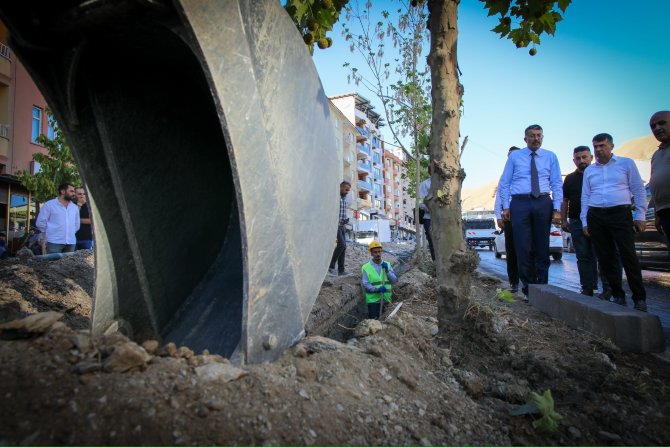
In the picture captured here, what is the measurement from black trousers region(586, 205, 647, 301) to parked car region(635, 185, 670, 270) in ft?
10.2

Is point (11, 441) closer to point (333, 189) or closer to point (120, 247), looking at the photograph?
point (120, 247)

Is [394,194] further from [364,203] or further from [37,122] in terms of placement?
[37,122]

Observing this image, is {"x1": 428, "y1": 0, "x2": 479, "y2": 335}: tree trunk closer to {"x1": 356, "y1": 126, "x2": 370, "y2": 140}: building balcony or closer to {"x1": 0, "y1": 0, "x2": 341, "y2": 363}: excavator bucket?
{"x1": 0, "y1": 0, "x2": 341, "y2": 363}: excavator bucket

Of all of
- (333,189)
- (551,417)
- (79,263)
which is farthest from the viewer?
(79,263)

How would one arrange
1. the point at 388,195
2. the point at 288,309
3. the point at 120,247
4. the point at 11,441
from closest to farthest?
the point at 11,441
the point at 288,309
the point at 120,247
the point at 388,195

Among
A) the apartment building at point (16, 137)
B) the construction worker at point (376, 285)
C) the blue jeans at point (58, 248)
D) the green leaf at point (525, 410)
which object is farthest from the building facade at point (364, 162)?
the green leaf at point (525, 410)

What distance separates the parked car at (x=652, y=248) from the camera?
662cm

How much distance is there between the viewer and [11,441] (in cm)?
108

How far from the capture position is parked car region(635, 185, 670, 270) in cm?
662

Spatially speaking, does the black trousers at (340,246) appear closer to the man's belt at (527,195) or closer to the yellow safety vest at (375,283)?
the yellow safety vest at (375,283)

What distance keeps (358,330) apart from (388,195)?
251ft

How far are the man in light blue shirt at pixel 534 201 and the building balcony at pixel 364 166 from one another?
194ft

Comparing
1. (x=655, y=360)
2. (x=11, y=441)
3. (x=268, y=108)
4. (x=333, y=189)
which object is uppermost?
(x=268, y=108)

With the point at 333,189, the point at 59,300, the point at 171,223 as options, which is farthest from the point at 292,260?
the point at 59,300
